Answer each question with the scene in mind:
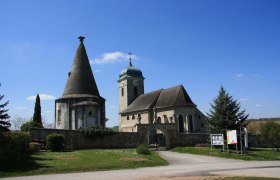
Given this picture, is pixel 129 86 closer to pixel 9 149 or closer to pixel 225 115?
pixel 225 115

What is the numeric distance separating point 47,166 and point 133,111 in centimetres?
4414

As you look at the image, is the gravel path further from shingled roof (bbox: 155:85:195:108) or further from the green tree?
shingled roof (bbox: 155:85:195:108)

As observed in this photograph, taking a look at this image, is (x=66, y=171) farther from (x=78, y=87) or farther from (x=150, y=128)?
(x=78, y=87)

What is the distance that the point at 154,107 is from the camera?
56562mm

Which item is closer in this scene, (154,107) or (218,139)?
(218,139)

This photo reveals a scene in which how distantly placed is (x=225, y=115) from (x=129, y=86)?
37169 mm

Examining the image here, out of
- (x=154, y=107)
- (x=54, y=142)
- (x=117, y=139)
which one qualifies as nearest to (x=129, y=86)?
(x=154, y=107)

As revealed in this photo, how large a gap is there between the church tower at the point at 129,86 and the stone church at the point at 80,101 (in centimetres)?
2368

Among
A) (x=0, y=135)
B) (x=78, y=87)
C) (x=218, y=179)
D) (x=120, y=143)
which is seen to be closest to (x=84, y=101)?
(x=78, y=87)

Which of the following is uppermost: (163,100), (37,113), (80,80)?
(80,80)

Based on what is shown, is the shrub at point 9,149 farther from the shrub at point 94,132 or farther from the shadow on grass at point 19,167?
the shrub at point 94,132

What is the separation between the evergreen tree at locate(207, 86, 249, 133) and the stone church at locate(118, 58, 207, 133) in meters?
6.27

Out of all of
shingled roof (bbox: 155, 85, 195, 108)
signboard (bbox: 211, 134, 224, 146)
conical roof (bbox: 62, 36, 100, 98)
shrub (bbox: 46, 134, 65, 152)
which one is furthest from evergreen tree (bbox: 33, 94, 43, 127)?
signboard (bbox: 211, 134, 224, 146)

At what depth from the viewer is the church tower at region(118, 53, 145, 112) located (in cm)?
7025
